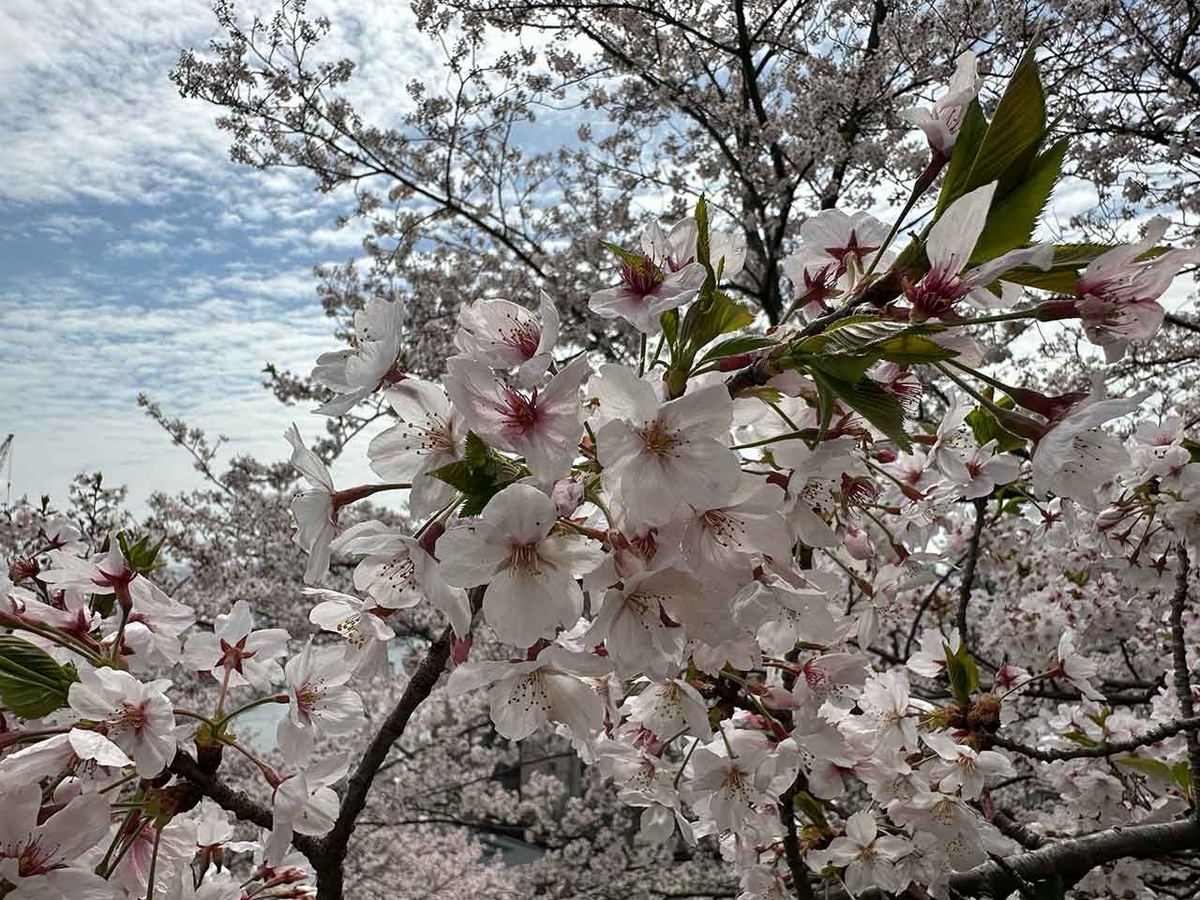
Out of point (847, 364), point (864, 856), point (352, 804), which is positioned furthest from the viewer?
point (864, 856)

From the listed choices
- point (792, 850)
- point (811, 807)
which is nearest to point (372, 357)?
point (792, 850)

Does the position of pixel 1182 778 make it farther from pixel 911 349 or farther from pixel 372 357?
pixel 372 357

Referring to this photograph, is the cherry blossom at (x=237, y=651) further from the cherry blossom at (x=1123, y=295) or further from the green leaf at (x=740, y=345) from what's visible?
the cherry blossom at (x=1123, y=295)

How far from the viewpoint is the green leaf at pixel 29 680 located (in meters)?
1.04

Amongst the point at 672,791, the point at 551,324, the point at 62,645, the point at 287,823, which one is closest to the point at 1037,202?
the point at 551,324

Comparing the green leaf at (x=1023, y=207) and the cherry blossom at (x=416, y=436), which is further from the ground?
the green leaf at (x=1023, y=207)

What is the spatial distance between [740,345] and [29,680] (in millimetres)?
1032

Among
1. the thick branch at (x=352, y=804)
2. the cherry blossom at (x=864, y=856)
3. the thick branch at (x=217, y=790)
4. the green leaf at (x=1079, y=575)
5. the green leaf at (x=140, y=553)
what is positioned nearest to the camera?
the thick branch at (x=217, y=790)

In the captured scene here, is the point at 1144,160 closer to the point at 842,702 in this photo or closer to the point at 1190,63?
the point at 1190,63

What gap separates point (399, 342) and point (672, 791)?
3.43ft

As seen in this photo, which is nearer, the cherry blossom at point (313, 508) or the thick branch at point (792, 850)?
the cherry blossom at point (313, 508)

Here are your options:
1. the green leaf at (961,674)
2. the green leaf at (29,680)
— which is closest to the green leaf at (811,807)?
the green leaf at (961,674)

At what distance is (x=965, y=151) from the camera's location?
0.86m

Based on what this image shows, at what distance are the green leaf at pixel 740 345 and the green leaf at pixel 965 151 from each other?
0.23 m
